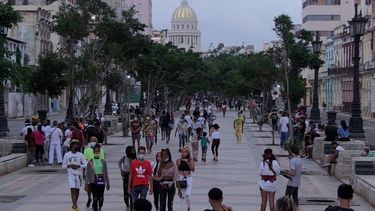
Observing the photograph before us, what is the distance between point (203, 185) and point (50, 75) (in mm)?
15565

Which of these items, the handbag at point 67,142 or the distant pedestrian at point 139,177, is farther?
the handbag at point 67,142

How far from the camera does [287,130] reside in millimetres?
35094

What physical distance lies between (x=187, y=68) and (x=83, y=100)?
41324 mm

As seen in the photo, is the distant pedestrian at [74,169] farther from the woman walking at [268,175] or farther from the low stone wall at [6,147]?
the low stone wall at [6,147]

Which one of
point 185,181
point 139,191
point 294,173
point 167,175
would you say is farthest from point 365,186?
point 139,191

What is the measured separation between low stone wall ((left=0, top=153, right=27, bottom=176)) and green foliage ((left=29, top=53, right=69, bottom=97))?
8674mm

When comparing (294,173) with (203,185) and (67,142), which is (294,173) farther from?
(67,142)

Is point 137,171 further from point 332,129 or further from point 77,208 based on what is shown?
point 332,129

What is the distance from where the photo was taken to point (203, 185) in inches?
845

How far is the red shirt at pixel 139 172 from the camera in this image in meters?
15.4

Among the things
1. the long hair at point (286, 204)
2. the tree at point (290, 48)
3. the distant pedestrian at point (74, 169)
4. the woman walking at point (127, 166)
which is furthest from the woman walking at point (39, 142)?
the long hair at point (286, 204)

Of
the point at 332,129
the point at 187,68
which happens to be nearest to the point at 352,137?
the point at 332,129

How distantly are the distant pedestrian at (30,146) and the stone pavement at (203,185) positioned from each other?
782 mm

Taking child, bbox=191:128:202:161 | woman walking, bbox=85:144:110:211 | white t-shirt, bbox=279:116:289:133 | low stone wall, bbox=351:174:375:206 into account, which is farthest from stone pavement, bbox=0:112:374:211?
white t-shirt, bbox=279:116:289:133
